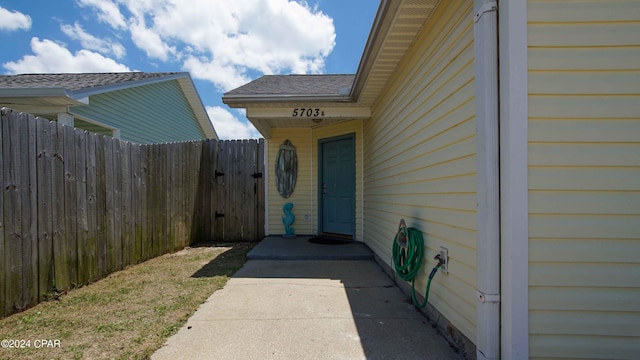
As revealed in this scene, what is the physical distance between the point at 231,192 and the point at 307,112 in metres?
2.55

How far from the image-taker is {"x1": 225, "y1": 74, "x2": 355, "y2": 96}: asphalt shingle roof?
4.96m

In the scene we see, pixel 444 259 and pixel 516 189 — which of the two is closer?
pixel 516 189

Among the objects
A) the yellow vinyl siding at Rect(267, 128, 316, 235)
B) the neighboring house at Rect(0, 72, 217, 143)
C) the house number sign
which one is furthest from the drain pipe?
the neighboring house at Rect(0, 72, 217, 143)

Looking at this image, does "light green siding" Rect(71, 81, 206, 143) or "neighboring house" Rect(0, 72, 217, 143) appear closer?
"neighboring house" Rect(0, 72, 217, 143)

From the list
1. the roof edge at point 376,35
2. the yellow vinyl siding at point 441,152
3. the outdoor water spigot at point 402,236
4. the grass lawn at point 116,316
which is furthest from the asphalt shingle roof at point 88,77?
the outdoor water spigot at point 402,236

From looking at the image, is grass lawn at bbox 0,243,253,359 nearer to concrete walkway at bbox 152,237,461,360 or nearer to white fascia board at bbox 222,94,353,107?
concrete walkway at bbox 152,237,461,360

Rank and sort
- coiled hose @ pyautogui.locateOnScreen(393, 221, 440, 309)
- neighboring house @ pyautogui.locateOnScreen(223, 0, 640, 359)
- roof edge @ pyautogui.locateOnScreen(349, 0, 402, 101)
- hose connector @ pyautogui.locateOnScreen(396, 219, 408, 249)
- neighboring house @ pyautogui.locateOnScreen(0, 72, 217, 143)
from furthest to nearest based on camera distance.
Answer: neighboring house @ pyautogui.locateOnScreen(0, 72, 217, 143) → hose connector @ pyautogui.locateOnScreen(396, 219, 408, 249) → coiled hose @ pyautogui.locateOnScreen(393, 221, 440, 309) → roof edge @ pyautogui.locateOnScreen(349, 0, 402, 101) → neighboring house @ pyautogui.locateOnScreen(223, 0, 640, 359)

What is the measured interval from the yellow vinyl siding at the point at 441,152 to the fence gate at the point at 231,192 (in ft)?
11.5

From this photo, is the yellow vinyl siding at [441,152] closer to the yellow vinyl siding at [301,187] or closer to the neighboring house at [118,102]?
the yellow vinyl siding at [301,187]

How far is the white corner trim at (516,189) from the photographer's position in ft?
5.34

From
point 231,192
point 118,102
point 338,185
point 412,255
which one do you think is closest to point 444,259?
point 412,255

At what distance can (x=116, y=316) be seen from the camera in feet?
8.64

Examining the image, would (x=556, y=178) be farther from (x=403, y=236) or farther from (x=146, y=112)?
(x=146, y=112)

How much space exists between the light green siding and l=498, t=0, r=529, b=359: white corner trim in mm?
7465
